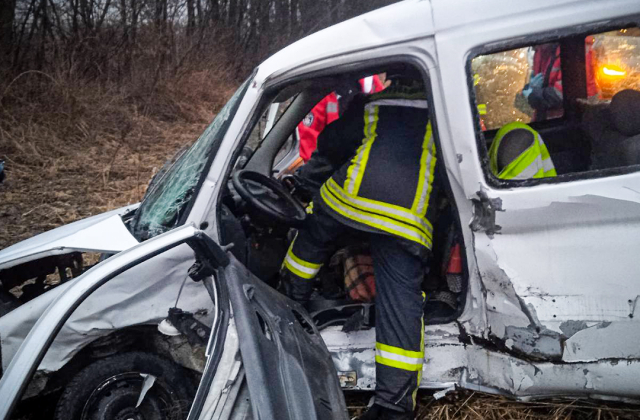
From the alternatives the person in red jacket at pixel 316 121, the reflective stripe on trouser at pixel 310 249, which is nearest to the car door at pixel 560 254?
the reflective stripe on trouser at pixel 310 249

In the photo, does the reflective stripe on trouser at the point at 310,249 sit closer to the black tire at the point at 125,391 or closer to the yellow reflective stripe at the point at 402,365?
the yellow reflective stripe at the point at 402,365

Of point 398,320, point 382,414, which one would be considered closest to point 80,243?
point 398,320

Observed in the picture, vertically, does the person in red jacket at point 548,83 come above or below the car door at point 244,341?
above

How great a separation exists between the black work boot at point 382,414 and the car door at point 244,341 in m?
0.40

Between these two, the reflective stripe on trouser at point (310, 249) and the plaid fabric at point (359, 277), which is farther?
the plaid fabric at point (359, 277)

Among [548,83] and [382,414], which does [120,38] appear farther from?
[382,414]

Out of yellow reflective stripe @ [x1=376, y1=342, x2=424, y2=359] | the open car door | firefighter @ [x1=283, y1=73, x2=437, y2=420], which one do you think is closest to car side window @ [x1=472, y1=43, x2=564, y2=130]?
firefighter @ [x1=283, y1=73, x2=437, y2=420]

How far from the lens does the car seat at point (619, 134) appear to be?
1.91 metres

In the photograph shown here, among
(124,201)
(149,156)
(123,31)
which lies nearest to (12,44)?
(123,31)

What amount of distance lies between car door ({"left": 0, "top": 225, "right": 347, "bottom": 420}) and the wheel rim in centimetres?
57

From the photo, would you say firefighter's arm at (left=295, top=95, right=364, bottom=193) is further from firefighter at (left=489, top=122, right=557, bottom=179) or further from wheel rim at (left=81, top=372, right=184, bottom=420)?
wheel rim at (left=81, top=372, right=184, bottom=420)

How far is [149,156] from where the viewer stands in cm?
723

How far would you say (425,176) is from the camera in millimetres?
2062

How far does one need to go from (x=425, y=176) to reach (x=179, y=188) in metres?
1.08
